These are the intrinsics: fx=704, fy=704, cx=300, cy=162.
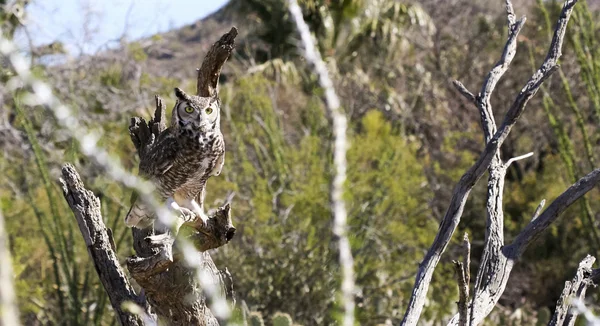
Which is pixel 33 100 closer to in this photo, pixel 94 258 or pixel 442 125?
pixel 94 258

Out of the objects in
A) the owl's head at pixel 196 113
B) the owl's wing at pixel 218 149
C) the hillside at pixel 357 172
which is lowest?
the owl's wing at pixel 218 149

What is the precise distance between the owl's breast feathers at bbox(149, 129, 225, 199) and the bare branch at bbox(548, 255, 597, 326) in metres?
1.29

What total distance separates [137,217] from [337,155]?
183 centimetres

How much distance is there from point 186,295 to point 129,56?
6.45 metres

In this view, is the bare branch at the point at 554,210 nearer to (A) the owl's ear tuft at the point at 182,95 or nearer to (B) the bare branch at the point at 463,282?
(B) the bare branch at the point at 463,282

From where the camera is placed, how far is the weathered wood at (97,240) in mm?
2414

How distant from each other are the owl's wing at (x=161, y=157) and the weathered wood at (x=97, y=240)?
265 mm

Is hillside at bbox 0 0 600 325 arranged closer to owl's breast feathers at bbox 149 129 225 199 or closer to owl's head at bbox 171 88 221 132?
owl's breast feathers at bbox 149 129 225 199

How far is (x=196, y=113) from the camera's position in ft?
8.27

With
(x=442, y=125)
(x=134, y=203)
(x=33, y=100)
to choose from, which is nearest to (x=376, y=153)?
(x=442, y=125)

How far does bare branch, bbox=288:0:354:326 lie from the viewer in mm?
812

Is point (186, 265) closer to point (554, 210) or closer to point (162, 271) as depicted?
point (162, 271)

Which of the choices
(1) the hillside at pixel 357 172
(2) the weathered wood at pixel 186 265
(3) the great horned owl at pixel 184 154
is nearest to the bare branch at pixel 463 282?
(2) the weathered wood at pixel 186 265

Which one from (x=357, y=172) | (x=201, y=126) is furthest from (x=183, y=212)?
(x=357, y=172)
